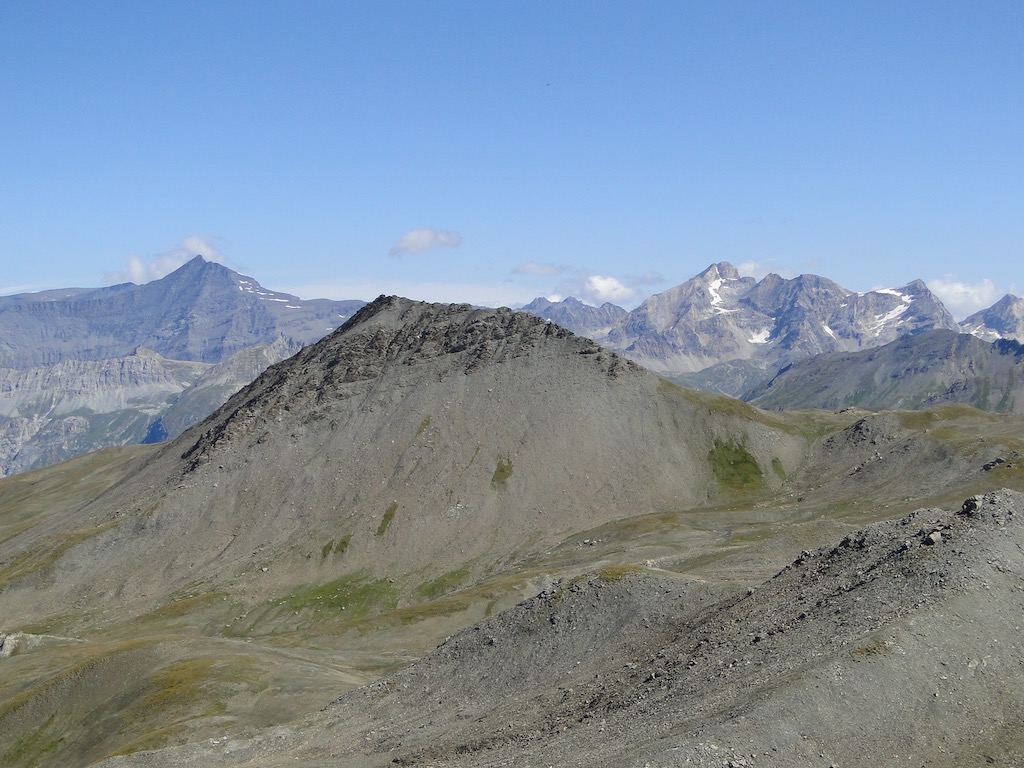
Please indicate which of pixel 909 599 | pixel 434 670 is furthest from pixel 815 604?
pixel 434 670

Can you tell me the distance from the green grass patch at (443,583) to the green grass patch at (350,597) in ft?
19.3

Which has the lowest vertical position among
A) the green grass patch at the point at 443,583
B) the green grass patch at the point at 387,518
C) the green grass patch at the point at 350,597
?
the green grass patch at the point at 350,597

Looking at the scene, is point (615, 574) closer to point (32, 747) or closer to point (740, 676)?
point (740, 676)

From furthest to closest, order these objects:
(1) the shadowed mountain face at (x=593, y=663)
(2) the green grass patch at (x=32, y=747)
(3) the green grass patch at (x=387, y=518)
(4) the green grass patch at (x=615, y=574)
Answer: (3) the green grass patch at (x=387, y=518) < (2) the green grass patch at (x=32, y=747) < (4) the green grass patch at (x=615, y=574) < (1) the shadowed mountain face at (x=593, y=663)

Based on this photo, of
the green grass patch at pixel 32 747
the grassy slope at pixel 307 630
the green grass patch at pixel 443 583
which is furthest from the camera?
the green grass patch at pixel 443 583

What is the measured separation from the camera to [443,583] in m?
178

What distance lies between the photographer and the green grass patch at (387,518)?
193 metres

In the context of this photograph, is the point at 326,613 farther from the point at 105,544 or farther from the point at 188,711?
the point at 188,711

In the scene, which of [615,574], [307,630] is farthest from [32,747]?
[615,574]

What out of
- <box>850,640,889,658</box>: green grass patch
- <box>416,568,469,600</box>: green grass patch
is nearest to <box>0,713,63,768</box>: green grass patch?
<box>416,568,469,600</box>: green grass patch

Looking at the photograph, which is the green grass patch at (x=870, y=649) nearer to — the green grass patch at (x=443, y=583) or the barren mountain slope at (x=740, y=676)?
the barren mountain slope at (x=740, y=676)

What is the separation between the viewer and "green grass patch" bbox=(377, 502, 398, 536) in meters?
193

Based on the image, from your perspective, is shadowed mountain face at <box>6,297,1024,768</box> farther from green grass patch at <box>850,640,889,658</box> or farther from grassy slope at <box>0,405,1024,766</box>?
grassy slope at <box>0,405,1024,766</box>

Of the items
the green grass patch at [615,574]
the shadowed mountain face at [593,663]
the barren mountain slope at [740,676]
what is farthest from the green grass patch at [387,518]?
the green grass patch at [615,574]
